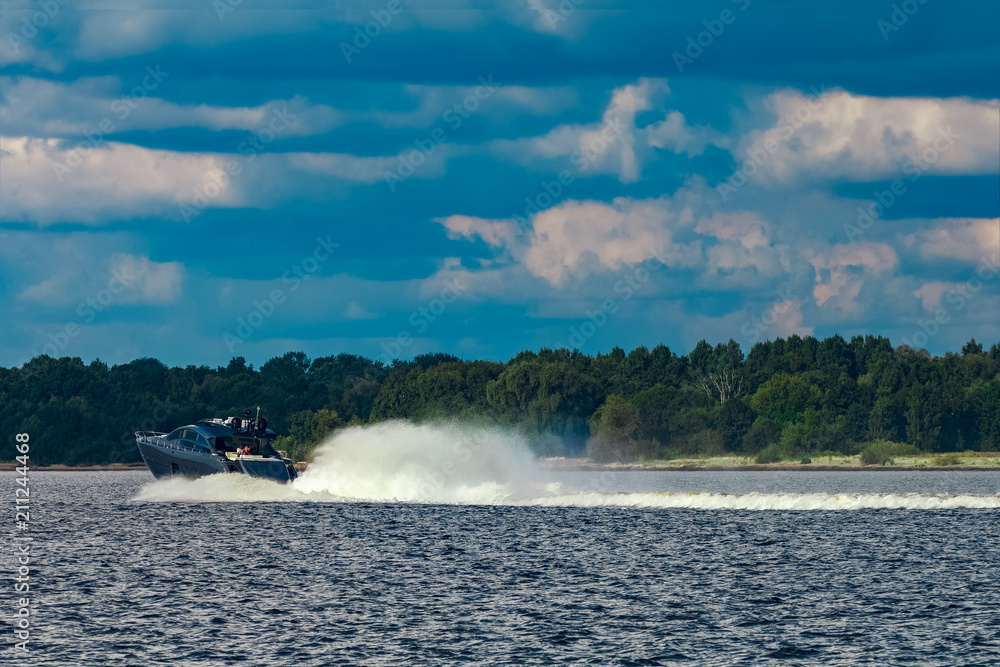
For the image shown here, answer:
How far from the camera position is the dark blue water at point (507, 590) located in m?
37.8

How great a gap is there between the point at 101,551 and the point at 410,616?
28.2 metres

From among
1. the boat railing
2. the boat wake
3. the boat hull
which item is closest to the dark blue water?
the boat hull

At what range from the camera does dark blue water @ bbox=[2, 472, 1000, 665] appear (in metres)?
37.8

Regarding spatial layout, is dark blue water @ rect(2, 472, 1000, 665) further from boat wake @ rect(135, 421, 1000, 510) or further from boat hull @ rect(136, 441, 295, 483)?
boat wake @ rect(135, 421, 1000, 510)

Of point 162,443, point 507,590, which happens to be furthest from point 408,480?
point 507,590

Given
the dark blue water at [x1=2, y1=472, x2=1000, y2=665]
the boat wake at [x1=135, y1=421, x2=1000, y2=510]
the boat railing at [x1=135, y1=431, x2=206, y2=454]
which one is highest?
the boat railing at [x1=135, y1=431, x2=206, y2=454]

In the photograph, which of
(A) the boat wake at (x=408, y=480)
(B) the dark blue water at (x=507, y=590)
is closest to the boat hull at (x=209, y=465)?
(A) the boat wake at (x=408, y=480)

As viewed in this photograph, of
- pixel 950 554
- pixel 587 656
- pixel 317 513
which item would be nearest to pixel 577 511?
pixel 317 513

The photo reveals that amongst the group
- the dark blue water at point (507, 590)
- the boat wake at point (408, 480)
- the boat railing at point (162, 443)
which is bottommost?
the dark blue water at point (507, 590)

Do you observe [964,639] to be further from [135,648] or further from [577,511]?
[577,511]

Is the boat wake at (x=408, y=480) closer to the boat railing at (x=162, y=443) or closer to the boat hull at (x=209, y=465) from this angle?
the boat hull at (x=209, y=465)

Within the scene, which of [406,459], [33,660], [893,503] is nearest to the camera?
[33,660]

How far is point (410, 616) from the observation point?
145ft

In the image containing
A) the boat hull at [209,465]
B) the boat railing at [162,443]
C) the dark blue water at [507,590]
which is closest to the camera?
the dark blue water at [507,590]
